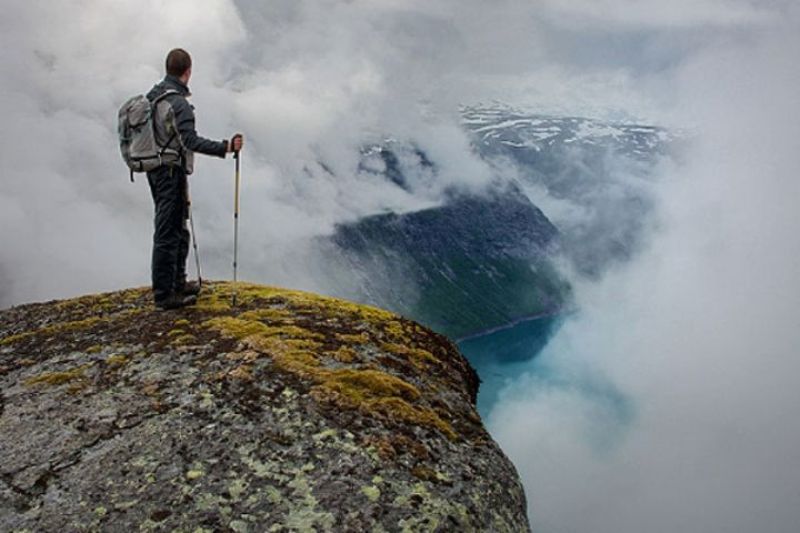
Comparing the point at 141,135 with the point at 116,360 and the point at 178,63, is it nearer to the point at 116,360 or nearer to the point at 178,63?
the point at 178,63

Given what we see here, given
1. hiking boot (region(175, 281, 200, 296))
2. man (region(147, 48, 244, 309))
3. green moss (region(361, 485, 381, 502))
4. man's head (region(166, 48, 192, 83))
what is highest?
man's head (region(166, 48, 192, 83))

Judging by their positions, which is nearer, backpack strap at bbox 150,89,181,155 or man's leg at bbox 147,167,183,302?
backpack strap at bbox 150,89,181,155

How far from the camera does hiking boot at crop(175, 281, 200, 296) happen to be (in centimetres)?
1263

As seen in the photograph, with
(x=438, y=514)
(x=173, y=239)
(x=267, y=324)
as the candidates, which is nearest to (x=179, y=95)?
(x=173, y=239)

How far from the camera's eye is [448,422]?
8.14 m

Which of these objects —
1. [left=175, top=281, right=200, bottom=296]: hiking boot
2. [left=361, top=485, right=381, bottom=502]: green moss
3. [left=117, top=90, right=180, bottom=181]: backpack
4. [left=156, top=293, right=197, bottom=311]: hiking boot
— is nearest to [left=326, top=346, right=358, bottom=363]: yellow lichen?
[left=361, top=485, right=381, bottom=502]: green moss

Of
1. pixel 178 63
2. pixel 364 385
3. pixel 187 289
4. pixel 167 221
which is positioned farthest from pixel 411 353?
pixel 178 63

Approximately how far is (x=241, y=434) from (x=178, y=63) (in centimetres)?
759

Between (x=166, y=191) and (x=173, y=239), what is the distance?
39.4 inches

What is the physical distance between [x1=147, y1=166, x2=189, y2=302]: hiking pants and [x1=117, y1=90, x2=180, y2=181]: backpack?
31cm

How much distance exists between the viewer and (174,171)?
11648mm

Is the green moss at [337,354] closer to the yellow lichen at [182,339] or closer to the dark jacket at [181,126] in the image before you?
the yellow lichen at [182,339]

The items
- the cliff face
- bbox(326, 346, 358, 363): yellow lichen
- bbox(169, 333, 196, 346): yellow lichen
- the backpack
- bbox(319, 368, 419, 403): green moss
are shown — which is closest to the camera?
the cliff face

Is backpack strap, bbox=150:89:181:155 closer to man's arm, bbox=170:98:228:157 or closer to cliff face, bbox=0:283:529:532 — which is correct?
man's arm, bbox=170:98:228:157
